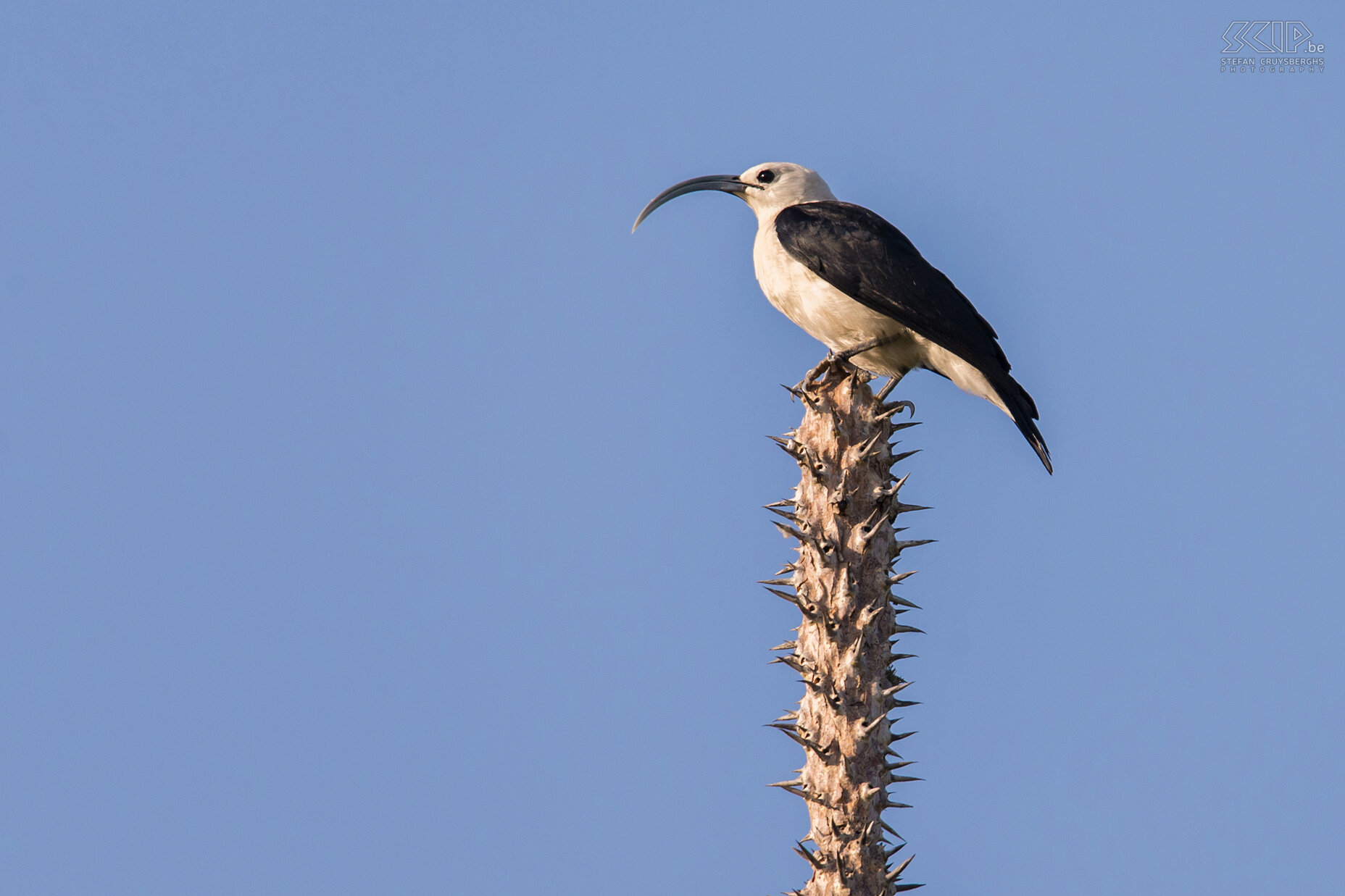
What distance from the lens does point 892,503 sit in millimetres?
5965

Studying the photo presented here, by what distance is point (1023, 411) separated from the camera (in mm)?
8109

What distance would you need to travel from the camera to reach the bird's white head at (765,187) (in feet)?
31.0

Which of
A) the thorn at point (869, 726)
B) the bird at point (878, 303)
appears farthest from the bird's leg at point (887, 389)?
the thorn at point (869, 726)

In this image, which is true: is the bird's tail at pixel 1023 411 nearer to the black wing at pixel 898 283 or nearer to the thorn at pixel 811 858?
the black wing at pixel 898 283

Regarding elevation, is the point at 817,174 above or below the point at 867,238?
above

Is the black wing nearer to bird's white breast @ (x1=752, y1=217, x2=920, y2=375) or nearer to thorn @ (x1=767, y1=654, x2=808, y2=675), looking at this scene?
bird's white breast @ (x1=752, y1=217, x2=920, y2=375)

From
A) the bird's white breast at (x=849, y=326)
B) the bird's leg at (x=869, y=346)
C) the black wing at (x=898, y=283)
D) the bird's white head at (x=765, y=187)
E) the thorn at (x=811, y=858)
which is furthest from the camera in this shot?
the bird's white head at (x=765, y=187)

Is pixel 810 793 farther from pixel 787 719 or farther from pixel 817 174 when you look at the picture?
pixel 817 174

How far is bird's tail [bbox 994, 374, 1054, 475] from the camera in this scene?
7.96 meters

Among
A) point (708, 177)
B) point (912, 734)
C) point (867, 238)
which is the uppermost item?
point (708, 177)

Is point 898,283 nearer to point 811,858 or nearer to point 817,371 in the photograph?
point 817,371

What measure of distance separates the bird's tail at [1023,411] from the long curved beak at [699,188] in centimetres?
264

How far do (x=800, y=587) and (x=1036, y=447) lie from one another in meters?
2.76

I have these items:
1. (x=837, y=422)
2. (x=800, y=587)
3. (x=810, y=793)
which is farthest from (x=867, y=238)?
(x=810, y=793)
